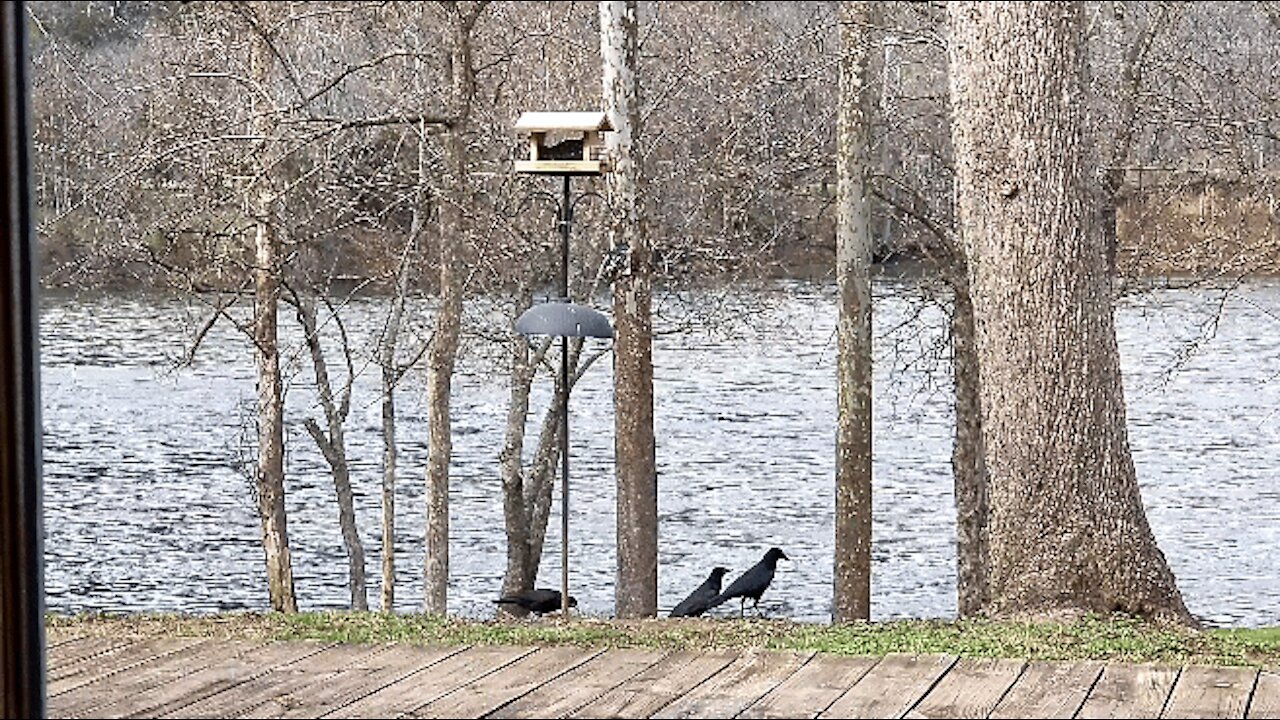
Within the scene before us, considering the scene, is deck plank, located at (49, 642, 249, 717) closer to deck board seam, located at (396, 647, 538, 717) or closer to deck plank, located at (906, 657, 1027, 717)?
deck board seam, located at (396, 647, 538, 717)

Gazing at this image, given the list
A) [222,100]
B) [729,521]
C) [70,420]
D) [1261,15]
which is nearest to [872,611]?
[729,521]

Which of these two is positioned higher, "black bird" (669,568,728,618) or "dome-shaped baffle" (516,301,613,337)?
"dome-shaped baffle" (516,301,613,337)

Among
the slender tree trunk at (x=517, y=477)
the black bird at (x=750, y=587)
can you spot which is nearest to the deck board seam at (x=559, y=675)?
the black bird at (x=750, y=587)

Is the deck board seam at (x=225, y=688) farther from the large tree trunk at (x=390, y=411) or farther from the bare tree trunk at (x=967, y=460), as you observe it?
the large tree trunk at (x=390, y=411)

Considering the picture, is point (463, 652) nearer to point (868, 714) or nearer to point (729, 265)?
point (868, 714)

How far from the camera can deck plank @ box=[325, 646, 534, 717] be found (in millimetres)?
3139

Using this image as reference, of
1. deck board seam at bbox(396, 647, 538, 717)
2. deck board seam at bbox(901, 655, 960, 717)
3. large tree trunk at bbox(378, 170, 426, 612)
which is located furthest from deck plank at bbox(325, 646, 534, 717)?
large tree trunk at bbox(378, 170, 426, 612)

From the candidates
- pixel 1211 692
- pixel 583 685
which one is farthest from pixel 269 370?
pixel 1211 692

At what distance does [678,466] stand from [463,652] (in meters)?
8.71

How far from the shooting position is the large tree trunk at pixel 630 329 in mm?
7852

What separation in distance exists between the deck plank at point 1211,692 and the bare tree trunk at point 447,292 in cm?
549

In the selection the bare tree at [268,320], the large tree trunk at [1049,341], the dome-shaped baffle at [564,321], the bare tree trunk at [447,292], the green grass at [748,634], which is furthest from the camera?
the bare tree at [268,320]

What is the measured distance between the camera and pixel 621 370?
8.06 m

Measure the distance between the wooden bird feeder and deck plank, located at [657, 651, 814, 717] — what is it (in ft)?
5.89
